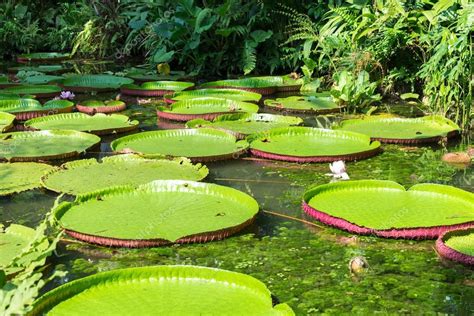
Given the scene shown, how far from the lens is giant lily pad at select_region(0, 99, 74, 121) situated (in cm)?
635

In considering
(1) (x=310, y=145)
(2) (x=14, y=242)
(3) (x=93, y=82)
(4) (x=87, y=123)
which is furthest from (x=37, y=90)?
(2) (x=14, y=242)

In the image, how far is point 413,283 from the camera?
290 cm

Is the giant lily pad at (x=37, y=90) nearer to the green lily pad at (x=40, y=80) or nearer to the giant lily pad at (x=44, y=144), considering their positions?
the green lily pad at (x=40, y=80)

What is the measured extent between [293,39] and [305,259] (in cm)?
541

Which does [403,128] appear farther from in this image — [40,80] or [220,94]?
[40,80]

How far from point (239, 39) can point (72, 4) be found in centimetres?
559

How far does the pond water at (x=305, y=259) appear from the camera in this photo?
108 inches

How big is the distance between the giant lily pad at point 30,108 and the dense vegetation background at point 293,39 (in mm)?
2598

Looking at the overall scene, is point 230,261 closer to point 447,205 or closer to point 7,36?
point 447,205

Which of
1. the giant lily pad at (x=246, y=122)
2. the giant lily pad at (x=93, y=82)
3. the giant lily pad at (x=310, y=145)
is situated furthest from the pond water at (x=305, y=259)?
the giant lily pad at (x=93, y=82)

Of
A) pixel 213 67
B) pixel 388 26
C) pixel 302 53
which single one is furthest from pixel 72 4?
pixel 388 26

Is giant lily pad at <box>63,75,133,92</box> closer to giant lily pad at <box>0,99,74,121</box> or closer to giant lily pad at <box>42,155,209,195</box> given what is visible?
giant lily pad at <box>0,99,74,121</box>

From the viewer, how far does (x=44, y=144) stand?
5090mm

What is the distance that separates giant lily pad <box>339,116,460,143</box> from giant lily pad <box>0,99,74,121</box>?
271 centimetres
